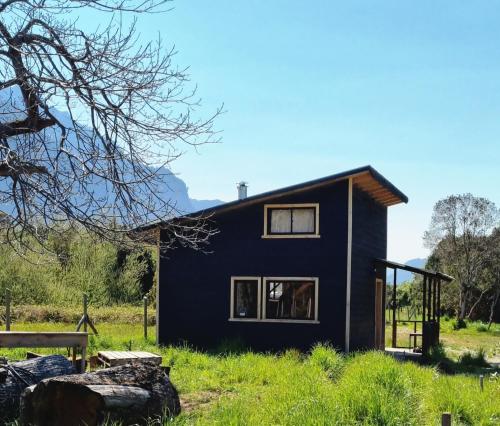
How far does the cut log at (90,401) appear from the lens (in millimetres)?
6984

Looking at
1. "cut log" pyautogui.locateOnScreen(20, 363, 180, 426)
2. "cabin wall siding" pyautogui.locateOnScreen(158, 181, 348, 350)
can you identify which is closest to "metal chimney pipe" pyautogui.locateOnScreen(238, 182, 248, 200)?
"cabin wall siding" pyautogui.locateOnScreen(158, 181, 348, 350)

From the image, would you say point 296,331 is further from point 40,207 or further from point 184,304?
point 40,207

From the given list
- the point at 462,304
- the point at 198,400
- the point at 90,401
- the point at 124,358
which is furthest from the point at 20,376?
the point at 462,304

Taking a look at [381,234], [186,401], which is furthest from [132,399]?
[381,234]

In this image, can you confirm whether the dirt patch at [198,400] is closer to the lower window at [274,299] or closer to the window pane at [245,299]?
the lower window at [274,299]

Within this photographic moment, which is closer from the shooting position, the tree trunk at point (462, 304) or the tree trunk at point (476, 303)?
the tree trunk at point (462, 304)

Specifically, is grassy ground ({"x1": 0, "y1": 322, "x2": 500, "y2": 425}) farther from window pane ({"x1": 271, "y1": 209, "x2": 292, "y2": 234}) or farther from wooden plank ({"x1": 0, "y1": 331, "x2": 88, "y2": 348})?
window pane ({"x1": 271, "y1": 209, "x2": 292, "y2": 234})

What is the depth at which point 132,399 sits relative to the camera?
723cm

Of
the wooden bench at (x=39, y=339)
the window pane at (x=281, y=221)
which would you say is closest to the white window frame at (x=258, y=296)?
the window pane at (x=281, y=221)

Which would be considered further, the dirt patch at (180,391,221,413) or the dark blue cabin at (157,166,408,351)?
the dark blue cabin at (157,166,408,351)

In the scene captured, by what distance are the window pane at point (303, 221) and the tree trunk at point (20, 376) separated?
10.1 m

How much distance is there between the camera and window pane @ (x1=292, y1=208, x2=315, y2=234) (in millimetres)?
18078

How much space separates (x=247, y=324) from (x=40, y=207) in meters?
11.5

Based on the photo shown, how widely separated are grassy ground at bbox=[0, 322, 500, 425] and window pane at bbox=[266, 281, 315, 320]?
207 inches
